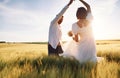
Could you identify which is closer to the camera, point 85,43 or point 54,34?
point 85,43

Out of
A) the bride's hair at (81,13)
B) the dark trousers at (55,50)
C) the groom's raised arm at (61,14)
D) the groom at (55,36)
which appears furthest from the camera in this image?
the dark trousers at (55,50)

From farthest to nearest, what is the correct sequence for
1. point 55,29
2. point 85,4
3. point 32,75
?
1. point 55,29
2. point 85,4
3. point 32,75

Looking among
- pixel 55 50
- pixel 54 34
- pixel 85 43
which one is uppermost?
pixel 54 34

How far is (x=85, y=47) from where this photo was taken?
23.8 feet

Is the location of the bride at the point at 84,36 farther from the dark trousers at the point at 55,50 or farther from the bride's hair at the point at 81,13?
the dark trousers at the point at 55,50

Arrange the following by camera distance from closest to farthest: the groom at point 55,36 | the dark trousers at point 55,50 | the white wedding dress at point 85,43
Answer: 1. the white wedding dress at point 85,43
2. the groom at point 55,36
3. the dark trousers at point 55,50

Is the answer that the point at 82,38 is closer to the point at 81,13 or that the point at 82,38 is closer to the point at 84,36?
the point at 84,36

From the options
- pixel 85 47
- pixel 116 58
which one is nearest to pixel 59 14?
pixel 85 47

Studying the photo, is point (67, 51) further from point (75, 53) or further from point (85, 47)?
point (85, 47)

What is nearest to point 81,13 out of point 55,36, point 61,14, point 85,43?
point 85,43

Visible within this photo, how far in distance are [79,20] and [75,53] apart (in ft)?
3.61

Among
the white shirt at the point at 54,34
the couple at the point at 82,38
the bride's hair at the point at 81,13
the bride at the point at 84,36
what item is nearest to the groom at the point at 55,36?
the white shirt at the point at 54,34

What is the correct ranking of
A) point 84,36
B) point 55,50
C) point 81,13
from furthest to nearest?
point 55,50, point 84,36, point 81,13

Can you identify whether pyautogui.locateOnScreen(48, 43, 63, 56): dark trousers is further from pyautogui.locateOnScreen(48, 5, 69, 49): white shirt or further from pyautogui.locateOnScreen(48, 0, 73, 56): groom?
pyautogui.locateOnScreen(48, 5, 69, 49): white shirt
